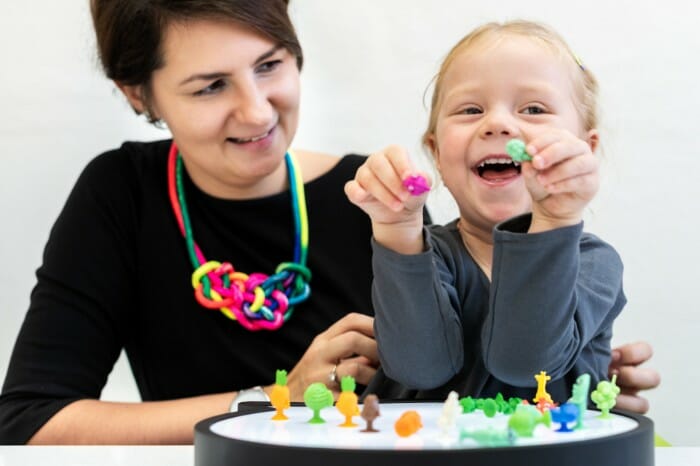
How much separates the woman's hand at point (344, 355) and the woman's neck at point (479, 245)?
9.0 inches

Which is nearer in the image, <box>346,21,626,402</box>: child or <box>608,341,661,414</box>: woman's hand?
<box>346,21,626,402</box>: child

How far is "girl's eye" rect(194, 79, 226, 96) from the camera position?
1.41 meters

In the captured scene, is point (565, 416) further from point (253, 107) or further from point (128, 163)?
point (128, 163)

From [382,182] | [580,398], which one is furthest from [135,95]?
[580,398]

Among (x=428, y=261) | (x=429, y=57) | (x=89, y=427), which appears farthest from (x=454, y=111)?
(x=429, y=57)

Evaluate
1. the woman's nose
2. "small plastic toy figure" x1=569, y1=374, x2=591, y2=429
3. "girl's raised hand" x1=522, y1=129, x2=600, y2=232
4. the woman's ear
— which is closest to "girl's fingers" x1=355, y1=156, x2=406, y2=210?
"girl's raised hand" x1=522, y1=129, x2=600, y2=232

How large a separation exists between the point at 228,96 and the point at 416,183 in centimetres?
68

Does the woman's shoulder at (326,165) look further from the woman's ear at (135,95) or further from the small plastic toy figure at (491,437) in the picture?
the small plastic toy figure at (491,437)

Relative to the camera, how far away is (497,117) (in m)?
0.98

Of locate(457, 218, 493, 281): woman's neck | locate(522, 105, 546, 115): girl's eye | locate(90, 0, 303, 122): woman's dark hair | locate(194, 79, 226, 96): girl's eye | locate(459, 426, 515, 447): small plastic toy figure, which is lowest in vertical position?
locate(459, 426, 515, 447): small plastic toy figure

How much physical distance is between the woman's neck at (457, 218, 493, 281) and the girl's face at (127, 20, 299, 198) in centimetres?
44

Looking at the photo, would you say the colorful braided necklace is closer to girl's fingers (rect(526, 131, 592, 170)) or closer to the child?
the child

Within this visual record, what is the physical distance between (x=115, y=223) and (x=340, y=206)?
14.4 inches

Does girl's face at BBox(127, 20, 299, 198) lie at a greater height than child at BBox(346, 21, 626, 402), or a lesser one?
greater
